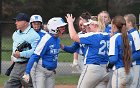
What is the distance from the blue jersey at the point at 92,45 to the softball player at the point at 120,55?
26 centimetres

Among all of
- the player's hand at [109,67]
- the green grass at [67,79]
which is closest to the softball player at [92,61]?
the player's hand at [109,67]

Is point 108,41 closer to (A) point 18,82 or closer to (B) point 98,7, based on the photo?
(A) point 18,82

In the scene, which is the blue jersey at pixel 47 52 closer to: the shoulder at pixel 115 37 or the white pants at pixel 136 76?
the shoulder at pixel 115 37

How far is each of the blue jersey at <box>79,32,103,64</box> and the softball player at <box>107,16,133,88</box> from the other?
26 cm

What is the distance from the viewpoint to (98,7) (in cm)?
1691

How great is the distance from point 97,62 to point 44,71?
36.9 inches

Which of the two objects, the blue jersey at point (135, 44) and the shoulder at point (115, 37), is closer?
the shoulder at point (115, 37)

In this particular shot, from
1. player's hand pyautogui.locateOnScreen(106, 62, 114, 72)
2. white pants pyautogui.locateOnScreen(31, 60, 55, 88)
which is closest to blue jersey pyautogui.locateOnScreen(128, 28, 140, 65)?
player's hand pyautogui.locateOnScreen(106, 62, 114, 72)

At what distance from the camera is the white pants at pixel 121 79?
28.2ft

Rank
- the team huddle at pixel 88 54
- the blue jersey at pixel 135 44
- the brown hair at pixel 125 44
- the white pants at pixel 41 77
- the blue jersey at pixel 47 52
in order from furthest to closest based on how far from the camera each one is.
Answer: the blue jersey at pixel 135 44 → the white pants at pixel 41 77 → the blue jersey at pixel 47 52 → the team huddle at pixel 88 54 → the brown hair at pixel 125 44

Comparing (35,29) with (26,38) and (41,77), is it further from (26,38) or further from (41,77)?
(41,77)

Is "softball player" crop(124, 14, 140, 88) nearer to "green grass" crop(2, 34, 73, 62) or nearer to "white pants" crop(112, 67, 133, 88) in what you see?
"white pants" crop(112, 67, 133, 88)

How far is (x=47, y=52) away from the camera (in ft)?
29.9

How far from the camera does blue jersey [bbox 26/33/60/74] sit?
29.6 ft
